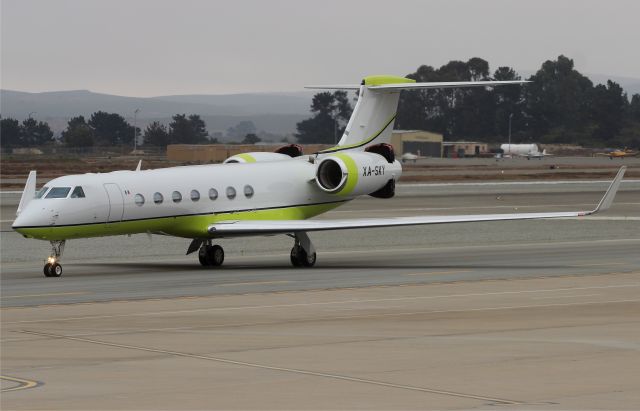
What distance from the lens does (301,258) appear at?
3247cm

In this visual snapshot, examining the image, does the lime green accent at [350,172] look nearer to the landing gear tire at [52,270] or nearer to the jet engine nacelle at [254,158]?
the jet engine nacelle at [254,158]

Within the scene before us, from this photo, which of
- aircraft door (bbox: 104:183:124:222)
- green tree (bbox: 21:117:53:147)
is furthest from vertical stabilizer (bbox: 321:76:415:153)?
green tree (bbox: 21:117:53:147)

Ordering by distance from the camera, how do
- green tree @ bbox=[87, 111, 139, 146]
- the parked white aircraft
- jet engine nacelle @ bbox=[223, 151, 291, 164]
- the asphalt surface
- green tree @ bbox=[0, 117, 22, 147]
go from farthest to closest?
the parked white aircraft, green tree @ bbox=[0, 117, 22, 147], green tree @ bbox=[87, 111, 139, 146], jet engine nacelle @ bbox=[223, 151, 291, 164], the asphalt surface

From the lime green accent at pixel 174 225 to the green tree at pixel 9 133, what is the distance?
140132 millimetres

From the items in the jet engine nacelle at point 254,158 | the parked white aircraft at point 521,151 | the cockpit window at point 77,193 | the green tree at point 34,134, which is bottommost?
the parked white aircraft at point 521,151

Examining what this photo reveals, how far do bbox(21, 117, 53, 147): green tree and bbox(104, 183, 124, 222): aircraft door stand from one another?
143 m

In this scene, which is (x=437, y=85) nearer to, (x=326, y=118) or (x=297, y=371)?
(x=297, y=371)

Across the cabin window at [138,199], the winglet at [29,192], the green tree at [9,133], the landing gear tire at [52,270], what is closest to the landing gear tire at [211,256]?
the cabin window at [138,199]

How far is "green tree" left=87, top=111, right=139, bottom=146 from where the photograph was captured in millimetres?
167125

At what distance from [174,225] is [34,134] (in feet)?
487

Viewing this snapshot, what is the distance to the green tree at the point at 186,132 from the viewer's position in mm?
151750

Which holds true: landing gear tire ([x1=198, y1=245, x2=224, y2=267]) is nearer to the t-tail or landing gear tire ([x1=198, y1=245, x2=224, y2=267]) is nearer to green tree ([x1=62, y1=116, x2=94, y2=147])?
the t-tail

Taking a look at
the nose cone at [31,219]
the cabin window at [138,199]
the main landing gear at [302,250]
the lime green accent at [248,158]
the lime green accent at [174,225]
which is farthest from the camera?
the lime green accent at [248,158]

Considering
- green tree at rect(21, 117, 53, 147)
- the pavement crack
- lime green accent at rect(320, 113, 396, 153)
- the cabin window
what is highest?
lime green accent at rect(320, 113, 396, 153)
